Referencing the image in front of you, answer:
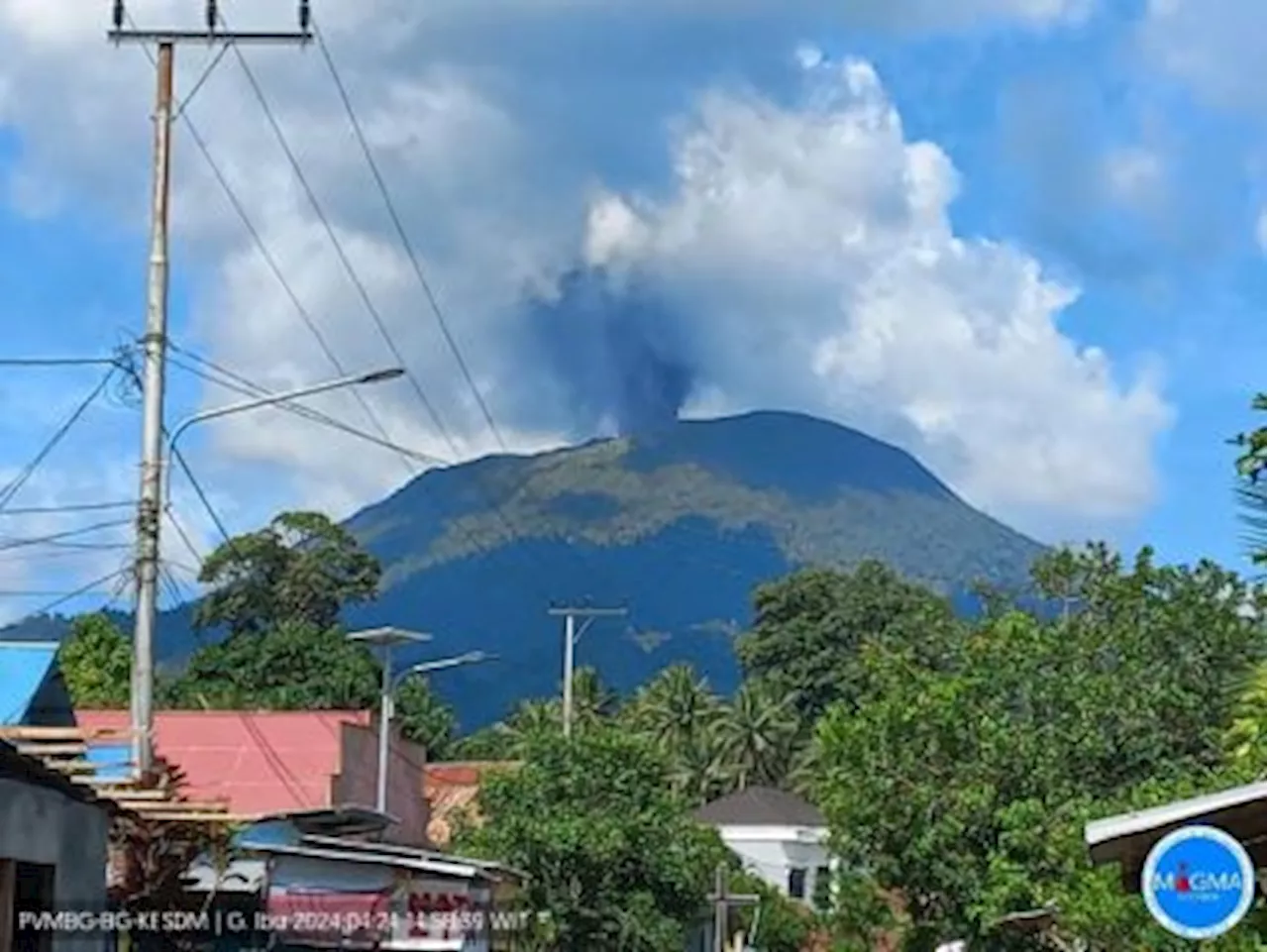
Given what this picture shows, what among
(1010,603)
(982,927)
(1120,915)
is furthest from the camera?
(1010,603)

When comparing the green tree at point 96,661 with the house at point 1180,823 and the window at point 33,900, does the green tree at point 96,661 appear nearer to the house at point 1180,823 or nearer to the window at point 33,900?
the window at point 33,900

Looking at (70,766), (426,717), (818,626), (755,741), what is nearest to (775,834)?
(426,717)

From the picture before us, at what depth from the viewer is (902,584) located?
338ft

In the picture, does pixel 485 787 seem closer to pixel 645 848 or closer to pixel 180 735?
pixel 645 848

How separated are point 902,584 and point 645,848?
6018 cm

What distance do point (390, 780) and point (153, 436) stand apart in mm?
22967

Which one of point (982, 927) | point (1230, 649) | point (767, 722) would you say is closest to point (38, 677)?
point (982, 927)

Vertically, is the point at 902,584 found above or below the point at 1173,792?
above

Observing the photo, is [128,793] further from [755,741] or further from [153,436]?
[755,741]

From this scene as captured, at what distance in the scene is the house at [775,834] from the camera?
7831 centimetres

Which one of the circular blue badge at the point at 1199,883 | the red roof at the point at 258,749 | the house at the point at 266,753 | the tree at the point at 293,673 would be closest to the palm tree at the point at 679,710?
the tree at the point at 293,673

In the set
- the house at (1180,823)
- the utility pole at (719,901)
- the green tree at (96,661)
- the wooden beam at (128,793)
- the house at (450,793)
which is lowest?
the utility pole at (719,901)

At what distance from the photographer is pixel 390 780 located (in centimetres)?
4588

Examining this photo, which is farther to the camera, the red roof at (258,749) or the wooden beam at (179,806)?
the red roof at (258,749)
